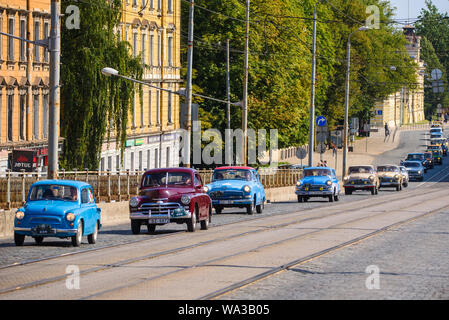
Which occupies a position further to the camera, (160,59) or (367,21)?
(367,21)

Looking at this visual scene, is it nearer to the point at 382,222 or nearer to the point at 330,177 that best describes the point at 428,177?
the point at 330,177

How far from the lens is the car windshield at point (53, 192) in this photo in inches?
1011

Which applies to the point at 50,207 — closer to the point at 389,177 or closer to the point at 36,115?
the point at 36,115

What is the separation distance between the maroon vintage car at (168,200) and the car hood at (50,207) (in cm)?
456

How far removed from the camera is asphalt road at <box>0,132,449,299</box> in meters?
16.5

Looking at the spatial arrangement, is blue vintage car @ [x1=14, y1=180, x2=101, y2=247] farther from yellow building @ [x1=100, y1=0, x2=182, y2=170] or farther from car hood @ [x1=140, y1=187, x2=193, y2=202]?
yellow building @ [x1=100, y1=0, x2=182, y2=170]

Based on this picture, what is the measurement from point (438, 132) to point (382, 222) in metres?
126

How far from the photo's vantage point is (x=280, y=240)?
2739 centimetres

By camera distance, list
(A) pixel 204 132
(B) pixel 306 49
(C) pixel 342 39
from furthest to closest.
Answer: (C) pixel 342 39 < (B) pixel 306 49 < (A) pixel 204 132

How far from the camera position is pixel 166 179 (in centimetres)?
3086

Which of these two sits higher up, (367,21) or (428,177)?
(367,21)

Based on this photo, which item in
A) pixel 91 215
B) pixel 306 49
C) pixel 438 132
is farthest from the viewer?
pixel 438 132

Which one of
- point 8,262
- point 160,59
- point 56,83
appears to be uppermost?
point 160,59
